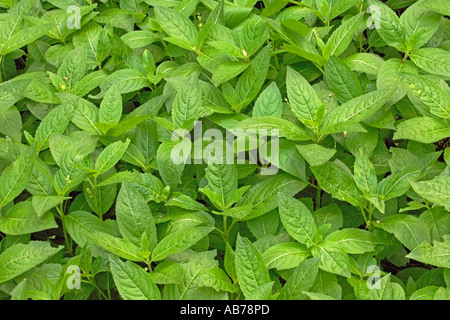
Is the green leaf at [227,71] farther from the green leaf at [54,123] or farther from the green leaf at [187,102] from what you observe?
the green leaf at [54,123]

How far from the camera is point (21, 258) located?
1.79 m

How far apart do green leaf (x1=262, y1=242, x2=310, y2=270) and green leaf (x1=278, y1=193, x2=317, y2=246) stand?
0.03m

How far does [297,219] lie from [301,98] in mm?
473

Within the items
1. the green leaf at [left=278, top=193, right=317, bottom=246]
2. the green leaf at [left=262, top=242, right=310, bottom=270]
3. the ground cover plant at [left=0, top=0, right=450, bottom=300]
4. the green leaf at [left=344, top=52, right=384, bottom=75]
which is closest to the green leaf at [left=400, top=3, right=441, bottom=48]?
the ground cover plant at [left=0, top=0, right=450, bottom=300]

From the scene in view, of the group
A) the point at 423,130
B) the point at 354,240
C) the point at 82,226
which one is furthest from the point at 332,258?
the point at 82,226

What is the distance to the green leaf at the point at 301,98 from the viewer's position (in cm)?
206

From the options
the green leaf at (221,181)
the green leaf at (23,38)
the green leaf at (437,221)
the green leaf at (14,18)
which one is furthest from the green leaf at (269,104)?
the green leaf at (14,18)

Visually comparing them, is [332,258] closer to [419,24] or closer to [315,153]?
[315,153]

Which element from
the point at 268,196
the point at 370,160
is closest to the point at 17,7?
the point at 268,196

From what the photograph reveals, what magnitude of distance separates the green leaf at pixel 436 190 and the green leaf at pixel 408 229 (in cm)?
10

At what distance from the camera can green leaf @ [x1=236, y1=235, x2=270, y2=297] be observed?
1.71m

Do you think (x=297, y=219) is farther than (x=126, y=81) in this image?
No

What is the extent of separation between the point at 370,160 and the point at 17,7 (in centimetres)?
162
